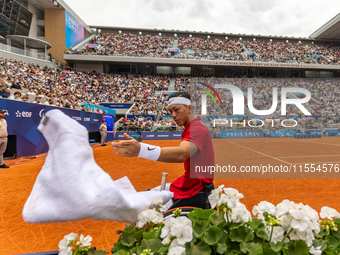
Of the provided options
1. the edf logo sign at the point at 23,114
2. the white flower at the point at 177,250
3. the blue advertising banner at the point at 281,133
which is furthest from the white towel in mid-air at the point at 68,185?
the blue advertising banner at the point at 281,133

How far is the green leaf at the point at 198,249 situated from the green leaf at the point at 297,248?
35cm

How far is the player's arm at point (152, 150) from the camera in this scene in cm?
125

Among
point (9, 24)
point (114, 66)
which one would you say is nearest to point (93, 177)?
point (9, 24)

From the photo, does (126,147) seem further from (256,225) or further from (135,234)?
(256,225)

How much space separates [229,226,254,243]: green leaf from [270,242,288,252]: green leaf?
0.28 feet

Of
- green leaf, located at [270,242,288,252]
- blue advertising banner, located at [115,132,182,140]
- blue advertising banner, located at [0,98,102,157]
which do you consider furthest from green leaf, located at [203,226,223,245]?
blue advertising banner, located at [115,132,182,140]

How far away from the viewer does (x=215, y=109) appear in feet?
72.2

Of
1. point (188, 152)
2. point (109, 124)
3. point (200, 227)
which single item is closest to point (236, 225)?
point (200, 227)

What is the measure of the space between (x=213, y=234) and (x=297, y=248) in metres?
0.36

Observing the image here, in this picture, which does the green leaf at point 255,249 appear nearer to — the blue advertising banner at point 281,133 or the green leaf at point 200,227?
the green leaf at point 200,227

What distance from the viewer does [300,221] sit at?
0.75m

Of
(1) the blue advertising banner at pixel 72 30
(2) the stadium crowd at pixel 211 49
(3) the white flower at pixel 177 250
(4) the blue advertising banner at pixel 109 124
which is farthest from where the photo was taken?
(2) the stadium crowd at pixel 211 49

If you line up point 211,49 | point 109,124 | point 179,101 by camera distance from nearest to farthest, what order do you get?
point 179,101 → point 109,124 → point 211,49

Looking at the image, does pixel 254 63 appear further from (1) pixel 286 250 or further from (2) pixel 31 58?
(1) pixel 286 250
